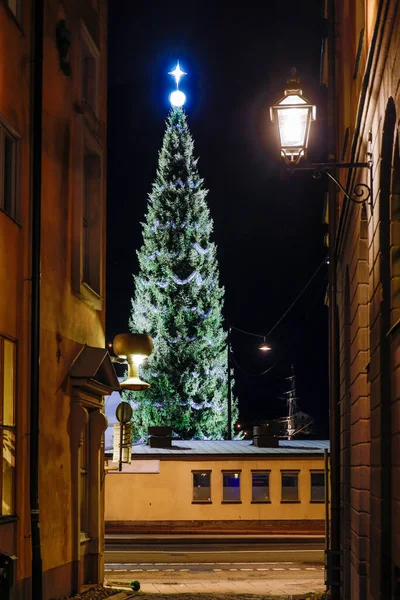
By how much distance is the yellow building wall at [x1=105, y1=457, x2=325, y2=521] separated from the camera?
116 ft

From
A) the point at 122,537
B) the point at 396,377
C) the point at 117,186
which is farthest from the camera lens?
the point at 117,186

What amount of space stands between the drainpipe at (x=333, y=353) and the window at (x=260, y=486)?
19508mm

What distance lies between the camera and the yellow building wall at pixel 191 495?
3528 cm

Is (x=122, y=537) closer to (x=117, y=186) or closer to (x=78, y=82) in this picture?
(x=78, y=82)

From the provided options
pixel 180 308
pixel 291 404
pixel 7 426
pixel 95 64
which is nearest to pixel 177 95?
pixel 180 308

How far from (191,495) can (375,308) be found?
26919 millimetres

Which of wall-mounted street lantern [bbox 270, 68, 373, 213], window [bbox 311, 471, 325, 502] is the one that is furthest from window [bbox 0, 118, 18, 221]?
window [bbox 311, 471, 325, 502]

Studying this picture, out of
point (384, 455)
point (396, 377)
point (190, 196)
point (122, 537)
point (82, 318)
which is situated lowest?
point (122, 537)

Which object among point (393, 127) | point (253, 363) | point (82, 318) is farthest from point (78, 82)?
point (253, 363)

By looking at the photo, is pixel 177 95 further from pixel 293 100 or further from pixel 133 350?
pixel 293 100

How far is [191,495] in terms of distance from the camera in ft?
117

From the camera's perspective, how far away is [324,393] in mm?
69875

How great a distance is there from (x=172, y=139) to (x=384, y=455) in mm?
49627

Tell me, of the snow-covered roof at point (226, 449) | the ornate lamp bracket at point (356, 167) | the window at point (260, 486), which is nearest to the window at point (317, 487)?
the snow-covered roof at point (226, 449)
